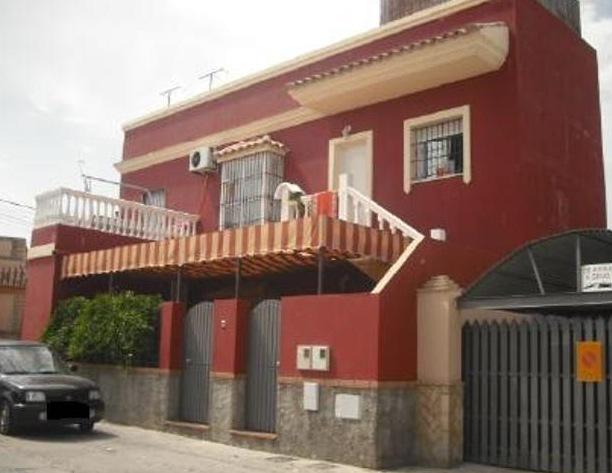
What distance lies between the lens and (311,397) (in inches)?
414

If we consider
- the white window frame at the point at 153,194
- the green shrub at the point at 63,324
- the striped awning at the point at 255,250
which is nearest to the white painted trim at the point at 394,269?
the striped awning at the point at 255,250

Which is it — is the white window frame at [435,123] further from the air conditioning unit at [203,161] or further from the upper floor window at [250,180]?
the air conditioning unit at [203,161]

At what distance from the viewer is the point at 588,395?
30.0 feet

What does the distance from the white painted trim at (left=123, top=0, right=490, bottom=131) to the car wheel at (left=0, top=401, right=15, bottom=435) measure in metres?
9.79

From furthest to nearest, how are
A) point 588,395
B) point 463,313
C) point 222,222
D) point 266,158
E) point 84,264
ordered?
1. point 222,222
2. point 266,158
3. point 84,264
4. point 463,313
5. point 588,395

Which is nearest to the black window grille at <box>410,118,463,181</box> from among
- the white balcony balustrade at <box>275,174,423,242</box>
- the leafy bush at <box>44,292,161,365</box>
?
the white balcony balustrade at <box>275,174,423,242</box>

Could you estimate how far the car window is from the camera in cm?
1235

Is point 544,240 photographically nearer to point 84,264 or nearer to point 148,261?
point 148,261

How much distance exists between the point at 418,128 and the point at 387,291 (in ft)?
17.8

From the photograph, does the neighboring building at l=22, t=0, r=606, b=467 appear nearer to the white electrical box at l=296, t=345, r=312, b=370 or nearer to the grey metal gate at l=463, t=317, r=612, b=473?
the white electrical box at l=296, t=345, r=312, b=370

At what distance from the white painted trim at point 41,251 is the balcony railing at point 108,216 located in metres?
0.51

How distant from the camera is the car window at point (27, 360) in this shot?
1235 centimetres

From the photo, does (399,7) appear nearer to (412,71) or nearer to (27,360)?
(412,71)

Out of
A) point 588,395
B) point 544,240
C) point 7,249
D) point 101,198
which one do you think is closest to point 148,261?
point 101,198
